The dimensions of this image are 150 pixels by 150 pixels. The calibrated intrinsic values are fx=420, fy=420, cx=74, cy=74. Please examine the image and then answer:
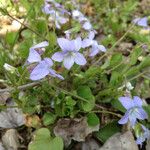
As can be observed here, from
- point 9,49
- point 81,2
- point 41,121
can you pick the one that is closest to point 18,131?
point 41,121

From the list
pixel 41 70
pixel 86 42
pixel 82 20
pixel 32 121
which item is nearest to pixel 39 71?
pixel 41 70

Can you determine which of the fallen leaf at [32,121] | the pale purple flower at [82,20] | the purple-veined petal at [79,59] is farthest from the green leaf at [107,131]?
the pale purple flower at [82,20]

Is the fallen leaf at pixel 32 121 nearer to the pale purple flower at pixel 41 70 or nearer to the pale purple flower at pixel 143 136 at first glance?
the pale purple flower at pixel 41 70

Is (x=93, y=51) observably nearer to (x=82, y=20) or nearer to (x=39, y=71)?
(x=39, y=71)

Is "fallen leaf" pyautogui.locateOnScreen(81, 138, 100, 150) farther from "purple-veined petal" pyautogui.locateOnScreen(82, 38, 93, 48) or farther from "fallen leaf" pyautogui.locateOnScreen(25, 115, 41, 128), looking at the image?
"purple-veined petal" pyautogui.locateOnScreen(82, 38, 93, 48)

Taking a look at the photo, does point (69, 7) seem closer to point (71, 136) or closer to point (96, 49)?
point (96, 49)
